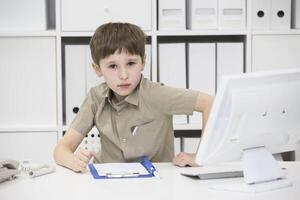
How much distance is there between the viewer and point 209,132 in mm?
1010

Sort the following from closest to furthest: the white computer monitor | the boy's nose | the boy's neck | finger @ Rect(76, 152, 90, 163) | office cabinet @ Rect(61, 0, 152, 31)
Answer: the white computer monitor → finger @ Rect(76, 152, 90, 163) → the boy's nose → the boy's neck → office cabinet @ Rect(61, 0, 152, 31)

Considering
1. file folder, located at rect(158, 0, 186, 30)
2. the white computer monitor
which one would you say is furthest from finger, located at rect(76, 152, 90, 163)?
file folder, located at rect(158, 0, 186, 30)

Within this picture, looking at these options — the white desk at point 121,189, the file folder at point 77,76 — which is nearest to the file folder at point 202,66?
the file folder at point 77,76

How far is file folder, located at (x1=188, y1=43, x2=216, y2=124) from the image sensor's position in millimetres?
2086

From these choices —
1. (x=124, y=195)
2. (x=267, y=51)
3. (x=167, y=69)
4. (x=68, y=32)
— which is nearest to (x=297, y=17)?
(x=267, y=51)

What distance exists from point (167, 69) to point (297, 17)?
2.05ft

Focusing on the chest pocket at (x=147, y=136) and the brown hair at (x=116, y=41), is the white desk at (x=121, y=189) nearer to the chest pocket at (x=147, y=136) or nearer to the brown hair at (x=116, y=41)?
the chest pocket at (x=147, y=136)

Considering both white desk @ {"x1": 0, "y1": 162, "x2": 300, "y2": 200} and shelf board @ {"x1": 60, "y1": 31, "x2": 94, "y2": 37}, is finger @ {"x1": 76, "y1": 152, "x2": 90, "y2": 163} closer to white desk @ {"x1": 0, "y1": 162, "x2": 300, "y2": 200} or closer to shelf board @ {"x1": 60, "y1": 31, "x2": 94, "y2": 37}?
white desk @ {"x1": 0, "y1": 162, "x2": 300, "y2": 200}

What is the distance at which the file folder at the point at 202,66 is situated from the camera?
2.09 metres

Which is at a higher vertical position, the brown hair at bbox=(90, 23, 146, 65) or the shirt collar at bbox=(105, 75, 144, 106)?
the brown hair at bbox=(90, 23, 146, 65)

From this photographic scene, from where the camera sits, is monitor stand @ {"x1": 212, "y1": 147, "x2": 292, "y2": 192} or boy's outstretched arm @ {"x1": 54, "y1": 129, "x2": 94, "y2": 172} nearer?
monitor stand @ {"x1": 212, "y1": 147, "x2": 292, "y2": 192}

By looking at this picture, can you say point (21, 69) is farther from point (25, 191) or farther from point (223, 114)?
point (223, 114)

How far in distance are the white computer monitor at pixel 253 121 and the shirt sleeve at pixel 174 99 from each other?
44cm

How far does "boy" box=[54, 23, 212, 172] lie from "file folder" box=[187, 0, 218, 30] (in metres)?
0.56
